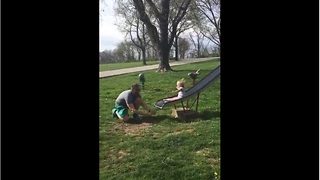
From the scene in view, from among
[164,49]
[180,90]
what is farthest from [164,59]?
[180,90]

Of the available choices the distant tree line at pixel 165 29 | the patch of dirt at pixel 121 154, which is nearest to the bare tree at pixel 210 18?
the distant tree line at pixel 165 29

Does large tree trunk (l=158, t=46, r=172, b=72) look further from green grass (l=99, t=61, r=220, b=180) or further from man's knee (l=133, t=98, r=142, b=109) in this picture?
man's knee (l=133, t=98, r=142, b=109)

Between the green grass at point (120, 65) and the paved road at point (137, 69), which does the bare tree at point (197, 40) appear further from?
the green grass at point (120, 65)

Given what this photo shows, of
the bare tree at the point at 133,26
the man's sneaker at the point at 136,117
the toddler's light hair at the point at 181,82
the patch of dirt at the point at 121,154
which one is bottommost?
the patch of dirt at the point at 121,154
